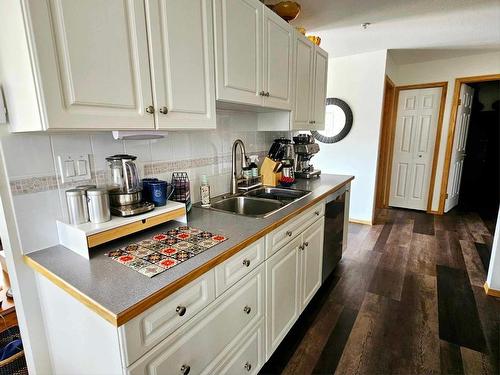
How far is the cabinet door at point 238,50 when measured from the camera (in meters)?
1.35

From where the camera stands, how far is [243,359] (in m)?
1.24

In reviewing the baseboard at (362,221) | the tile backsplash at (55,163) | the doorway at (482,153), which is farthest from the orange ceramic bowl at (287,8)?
the doorway at (482,153)

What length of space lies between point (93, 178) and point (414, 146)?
457 centimetres

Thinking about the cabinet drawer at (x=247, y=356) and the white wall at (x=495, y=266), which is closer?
the cabinet drawer at (x=247, y=356)

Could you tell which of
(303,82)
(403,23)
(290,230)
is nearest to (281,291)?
(290,230)

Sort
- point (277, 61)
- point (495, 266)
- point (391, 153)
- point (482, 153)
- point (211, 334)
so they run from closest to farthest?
point (211, 334)
point (277, 61)
point (495, 266)
point (391, 153)
point (482, 153)

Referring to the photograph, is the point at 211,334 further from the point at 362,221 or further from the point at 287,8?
the point at 362,221

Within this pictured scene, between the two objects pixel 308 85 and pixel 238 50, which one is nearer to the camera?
pixel 238 50

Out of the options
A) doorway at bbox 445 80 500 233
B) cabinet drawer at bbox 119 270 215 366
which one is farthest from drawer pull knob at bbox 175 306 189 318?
doorway at bbox 445 80 500 233

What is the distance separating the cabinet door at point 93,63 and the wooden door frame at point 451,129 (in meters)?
4.46

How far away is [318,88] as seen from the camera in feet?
8.24

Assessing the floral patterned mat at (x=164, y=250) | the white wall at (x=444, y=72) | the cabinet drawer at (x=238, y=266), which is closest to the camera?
the floral patterned mat at (x=164, y=250)

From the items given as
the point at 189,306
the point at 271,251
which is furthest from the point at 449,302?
the point at 189,306

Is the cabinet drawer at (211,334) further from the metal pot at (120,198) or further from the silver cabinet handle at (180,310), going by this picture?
the metal pot at (120,198)
